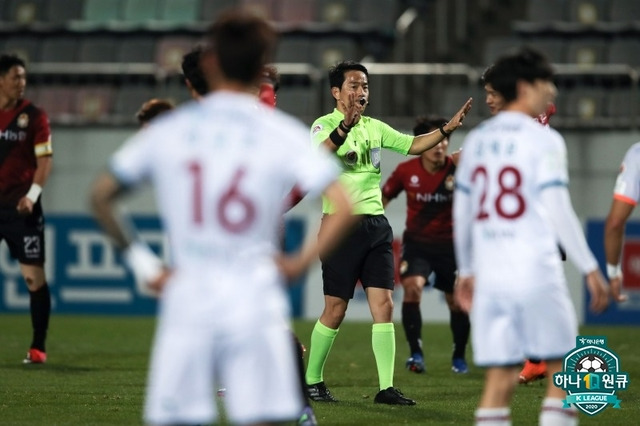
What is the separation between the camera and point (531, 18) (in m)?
18.9

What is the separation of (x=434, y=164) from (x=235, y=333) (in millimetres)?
7659

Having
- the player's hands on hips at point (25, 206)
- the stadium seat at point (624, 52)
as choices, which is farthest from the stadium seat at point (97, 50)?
the player's hands on hips at point (25, 206)

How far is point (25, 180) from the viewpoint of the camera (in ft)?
36.7

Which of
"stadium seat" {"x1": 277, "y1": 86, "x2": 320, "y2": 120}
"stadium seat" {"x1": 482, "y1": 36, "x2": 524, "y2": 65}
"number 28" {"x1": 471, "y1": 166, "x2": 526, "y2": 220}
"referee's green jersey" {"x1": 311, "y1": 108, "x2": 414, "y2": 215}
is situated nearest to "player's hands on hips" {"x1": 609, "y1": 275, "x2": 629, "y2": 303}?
"number 28" {"x1": 471, "y1": 166, "x2": 526, "y2": 220}

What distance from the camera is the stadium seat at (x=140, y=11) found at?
20281mm

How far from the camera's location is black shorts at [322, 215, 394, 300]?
8812 mm

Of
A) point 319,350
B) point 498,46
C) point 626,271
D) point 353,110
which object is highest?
point 498,46

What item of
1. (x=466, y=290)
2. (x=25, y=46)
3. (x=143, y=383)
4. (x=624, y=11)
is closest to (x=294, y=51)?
(x=25, y=46)

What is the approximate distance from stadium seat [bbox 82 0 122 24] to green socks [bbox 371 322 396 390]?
41.7 ft

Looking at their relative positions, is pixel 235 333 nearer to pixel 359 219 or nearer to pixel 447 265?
pixel 359 219

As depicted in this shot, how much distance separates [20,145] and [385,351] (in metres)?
4.24

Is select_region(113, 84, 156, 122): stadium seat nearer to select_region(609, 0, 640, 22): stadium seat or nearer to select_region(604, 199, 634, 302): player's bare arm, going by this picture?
select_region(609, 0, 640, 22): stadium seat

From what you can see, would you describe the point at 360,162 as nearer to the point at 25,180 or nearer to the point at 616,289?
the point at 616,289

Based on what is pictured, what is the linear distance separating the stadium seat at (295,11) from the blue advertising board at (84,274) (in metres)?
4.43
